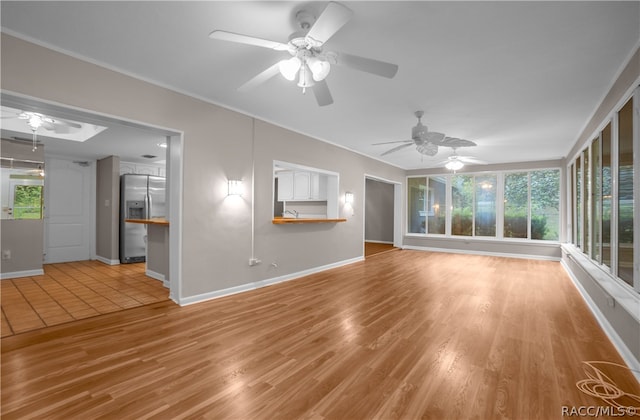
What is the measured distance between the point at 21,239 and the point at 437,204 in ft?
33.2

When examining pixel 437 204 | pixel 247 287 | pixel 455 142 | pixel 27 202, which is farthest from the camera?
pixel 437 204

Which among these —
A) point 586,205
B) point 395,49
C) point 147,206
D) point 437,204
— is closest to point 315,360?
point 395,49

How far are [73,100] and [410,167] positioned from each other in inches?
335

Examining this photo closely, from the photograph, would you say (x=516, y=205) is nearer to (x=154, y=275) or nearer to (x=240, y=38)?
(x=240, y=38)

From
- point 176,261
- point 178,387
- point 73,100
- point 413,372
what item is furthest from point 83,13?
point 413,372

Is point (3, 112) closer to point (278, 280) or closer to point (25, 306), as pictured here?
point (25, 306)

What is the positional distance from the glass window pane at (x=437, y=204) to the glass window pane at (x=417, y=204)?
0.63ft

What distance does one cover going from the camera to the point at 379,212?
10938 mm

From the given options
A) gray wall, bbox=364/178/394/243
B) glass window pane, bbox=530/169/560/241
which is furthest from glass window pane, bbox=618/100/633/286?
gray wall, bbox=364/178/394/243

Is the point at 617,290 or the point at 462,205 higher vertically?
the point at 462,205

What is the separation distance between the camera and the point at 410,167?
9.41 meters

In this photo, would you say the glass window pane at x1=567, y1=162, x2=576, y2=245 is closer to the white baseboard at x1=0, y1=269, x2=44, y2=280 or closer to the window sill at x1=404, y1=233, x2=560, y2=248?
the window sill at x1=404, y1=233, x2=560, y2=248

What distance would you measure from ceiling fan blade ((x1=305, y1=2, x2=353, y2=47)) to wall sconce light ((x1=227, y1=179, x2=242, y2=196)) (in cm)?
253

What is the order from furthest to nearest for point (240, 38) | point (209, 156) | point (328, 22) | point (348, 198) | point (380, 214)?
1. point (380, 214)
2. point (348, 198)
3. point (209, 156)
4. point (240, 38)
5. point (328, 22)
